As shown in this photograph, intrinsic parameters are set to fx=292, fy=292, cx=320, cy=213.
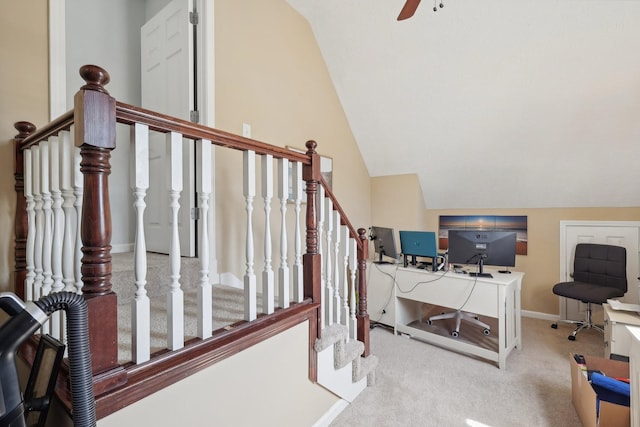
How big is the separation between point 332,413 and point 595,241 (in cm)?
354

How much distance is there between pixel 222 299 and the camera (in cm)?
176

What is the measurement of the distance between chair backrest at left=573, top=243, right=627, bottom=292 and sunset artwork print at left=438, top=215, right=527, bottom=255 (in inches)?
21.4

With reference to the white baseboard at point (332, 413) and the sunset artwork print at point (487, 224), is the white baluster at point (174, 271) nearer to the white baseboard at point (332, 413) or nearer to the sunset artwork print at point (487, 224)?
the white baseboard at point (332, 413)

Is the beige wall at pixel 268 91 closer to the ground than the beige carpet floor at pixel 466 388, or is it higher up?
higher up

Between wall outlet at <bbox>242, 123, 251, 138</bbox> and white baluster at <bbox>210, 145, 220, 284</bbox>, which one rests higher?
wall outlet at <bbox>242, 123, 251, 138</bbox>

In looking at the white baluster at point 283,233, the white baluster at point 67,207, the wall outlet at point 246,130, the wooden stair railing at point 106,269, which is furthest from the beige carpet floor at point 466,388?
the wall outlet at point 246,130

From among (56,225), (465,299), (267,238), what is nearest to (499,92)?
(465,299)

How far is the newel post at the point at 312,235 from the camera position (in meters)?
1.60

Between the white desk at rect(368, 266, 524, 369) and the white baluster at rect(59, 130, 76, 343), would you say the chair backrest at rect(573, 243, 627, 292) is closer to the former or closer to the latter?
the white desk at rect(368, 266, 524, 369)

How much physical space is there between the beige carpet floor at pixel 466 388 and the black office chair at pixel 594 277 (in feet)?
1.49

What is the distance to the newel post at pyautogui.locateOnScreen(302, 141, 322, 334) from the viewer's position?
1.60 meters

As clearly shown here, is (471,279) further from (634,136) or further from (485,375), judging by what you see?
(634,136)

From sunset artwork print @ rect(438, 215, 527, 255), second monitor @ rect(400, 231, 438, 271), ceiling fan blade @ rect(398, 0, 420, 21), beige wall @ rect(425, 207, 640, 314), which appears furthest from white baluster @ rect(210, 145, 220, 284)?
beige wall @ rect(425, 207, 640, 314)

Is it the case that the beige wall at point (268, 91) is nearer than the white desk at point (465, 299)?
Yes
